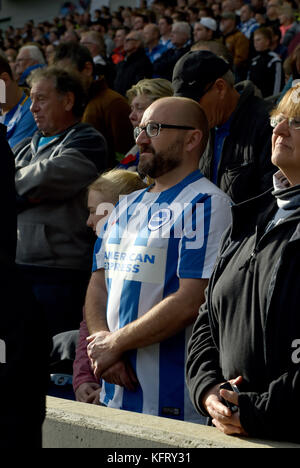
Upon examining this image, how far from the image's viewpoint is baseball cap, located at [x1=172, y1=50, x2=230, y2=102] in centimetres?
414

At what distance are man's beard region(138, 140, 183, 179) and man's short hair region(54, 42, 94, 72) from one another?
3.23 metres

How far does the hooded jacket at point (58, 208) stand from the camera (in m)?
4.51

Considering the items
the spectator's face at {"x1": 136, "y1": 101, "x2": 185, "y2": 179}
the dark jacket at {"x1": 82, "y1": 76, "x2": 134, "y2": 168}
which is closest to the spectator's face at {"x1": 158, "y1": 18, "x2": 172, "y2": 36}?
the dark jacket at {"x1": 82, "y1": 76, "x2": 134, "y2": 168}

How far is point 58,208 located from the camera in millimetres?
4602

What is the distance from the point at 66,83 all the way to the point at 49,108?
0.78ft

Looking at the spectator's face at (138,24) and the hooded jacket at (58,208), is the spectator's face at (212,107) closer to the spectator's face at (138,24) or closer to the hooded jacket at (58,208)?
the hooded jacket at (58,208)

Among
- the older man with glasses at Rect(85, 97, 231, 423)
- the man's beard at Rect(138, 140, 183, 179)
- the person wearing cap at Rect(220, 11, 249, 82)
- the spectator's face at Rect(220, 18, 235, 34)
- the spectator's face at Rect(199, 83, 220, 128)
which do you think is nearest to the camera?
the older man with glasses at Rect(85, 97, 231, 423)

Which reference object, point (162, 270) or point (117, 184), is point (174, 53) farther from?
point (162, 270)

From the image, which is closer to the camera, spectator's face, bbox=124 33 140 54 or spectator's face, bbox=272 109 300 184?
spectator's face, bbox=272 109 300 184

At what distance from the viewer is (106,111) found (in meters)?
5.99

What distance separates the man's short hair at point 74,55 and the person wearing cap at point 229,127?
7.68 feet

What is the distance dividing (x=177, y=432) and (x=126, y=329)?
68 centimetres

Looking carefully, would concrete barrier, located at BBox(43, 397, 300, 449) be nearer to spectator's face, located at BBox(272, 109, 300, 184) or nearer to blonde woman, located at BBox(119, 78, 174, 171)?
spectator's face, located at BBox(272, 109, 300, 184)
